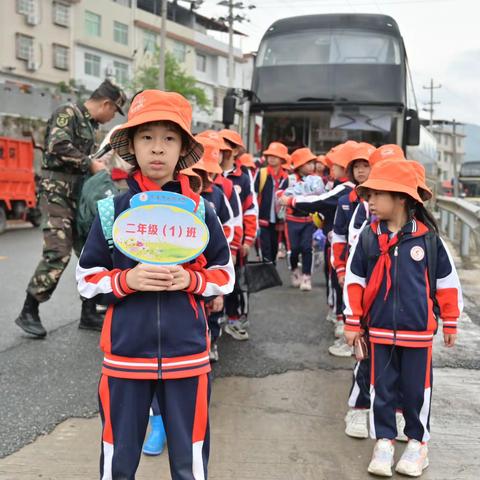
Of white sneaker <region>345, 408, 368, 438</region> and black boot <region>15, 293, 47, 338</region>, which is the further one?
black boot <region>15, 293, 47, 338</region>

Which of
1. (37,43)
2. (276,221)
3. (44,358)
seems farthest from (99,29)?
(44,358)

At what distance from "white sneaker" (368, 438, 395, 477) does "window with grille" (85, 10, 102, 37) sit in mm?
41531

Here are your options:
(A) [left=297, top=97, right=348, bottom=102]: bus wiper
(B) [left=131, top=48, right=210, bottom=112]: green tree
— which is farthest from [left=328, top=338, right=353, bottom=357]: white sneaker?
(B) [left=131, top=48, right=210, bottom=112]: green tree

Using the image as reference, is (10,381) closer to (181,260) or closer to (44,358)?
(44,358)

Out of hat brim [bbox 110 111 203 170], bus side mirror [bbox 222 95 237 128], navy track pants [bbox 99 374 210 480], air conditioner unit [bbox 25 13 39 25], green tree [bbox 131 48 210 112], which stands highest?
air conditioner unit [bbox 25 13 39 25]

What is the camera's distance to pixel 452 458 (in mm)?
3174

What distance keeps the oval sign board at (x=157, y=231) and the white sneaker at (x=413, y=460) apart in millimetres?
1730

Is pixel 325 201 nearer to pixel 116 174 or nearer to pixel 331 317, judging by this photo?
pixel 331 317

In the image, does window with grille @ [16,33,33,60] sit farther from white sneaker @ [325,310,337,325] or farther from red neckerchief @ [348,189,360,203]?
red neckerchief @ [348,189,360,203]

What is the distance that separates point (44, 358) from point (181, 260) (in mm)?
2871

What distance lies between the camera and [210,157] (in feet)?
13.6

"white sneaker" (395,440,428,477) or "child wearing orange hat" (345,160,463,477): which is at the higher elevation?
"child wearing orange hat" (345,160,463,477)

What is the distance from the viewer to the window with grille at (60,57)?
37.2 metres

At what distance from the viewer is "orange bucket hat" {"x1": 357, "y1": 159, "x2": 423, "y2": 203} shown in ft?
9.87
